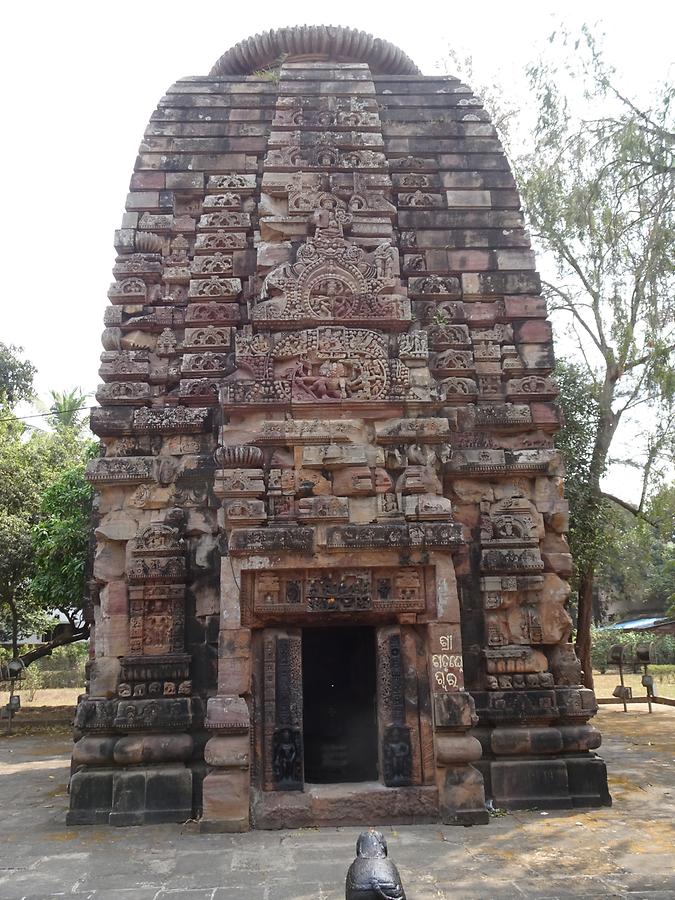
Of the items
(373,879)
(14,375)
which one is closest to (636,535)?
(373,879)

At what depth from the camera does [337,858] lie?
534 centimetres

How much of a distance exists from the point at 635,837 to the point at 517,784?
1.29 meters

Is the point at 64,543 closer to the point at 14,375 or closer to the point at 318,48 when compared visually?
the point at 318,48

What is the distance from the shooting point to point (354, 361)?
7.53 metres

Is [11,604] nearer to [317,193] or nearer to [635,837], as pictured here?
[317,193]

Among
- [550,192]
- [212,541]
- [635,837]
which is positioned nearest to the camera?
[635,837]

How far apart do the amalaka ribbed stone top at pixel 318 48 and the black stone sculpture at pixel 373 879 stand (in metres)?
9.87

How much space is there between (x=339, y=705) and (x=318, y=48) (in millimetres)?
8756

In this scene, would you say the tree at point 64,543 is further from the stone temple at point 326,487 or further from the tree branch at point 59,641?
the stone temple at point 326,487

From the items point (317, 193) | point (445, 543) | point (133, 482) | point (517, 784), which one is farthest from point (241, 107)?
point (517, 784)

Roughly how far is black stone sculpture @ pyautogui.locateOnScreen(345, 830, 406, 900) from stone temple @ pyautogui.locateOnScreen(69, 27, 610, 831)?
3264mm

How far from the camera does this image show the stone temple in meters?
6.70

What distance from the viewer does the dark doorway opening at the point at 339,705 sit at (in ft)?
28.3

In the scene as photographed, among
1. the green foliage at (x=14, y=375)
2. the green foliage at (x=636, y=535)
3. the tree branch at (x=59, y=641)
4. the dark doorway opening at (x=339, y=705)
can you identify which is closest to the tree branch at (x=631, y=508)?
the green foliage at (x=636, y=535)
